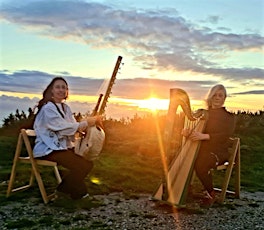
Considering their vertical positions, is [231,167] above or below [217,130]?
below

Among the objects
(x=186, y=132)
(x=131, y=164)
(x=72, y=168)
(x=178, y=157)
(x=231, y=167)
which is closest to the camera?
(x=72, y=168)

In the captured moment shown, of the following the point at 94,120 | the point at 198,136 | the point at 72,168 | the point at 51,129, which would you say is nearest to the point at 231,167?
the point at 198,136

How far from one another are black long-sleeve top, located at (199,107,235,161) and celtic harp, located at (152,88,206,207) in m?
0.10

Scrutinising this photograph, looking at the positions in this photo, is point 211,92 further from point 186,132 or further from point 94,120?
point 94,120

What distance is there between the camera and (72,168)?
536 centimetres

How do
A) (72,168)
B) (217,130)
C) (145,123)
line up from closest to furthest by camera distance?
1. (72,168)
2. (217,130)
3. (145,123)

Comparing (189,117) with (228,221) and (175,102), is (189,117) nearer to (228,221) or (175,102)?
(175,102)

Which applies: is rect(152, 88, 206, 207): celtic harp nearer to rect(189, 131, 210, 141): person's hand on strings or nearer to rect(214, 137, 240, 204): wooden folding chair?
rect(189, 131, 210, 141): person's hand on strings

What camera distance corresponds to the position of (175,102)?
4.76 meters

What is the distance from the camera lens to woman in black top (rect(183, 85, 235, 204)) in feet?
18.5

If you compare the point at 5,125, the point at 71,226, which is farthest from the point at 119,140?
the point at 71,226

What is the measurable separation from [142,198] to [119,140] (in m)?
4.16

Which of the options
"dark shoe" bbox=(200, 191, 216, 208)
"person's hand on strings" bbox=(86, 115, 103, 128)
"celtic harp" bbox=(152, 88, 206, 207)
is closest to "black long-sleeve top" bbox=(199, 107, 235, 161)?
"celtic harp" bbox=(152, 88, 206, 207)

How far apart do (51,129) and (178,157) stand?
5.09 feet
